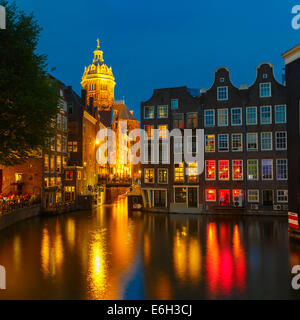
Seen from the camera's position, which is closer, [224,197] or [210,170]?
[224,197]

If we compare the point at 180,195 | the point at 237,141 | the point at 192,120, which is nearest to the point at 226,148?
the point at 237,141

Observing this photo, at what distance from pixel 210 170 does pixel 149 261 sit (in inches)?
1064

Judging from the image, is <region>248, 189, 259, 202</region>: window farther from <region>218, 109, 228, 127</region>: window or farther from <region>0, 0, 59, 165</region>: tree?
<region>0, 0, 59, 165</region>: tree

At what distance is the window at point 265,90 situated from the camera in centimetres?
4278

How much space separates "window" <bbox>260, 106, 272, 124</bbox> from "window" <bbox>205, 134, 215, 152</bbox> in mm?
6844

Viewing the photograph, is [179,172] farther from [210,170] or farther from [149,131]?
[149,131]

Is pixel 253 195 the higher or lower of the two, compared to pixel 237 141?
lower

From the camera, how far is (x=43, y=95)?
2417cm

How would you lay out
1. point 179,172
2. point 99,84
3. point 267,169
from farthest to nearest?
point 99,84 → point 179,172 → point 267,169

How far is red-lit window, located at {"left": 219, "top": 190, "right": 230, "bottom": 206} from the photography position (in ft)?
143

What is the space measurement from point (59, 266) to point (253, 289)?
34.8 ft

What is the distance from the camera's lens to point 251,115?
43594 millimetres
